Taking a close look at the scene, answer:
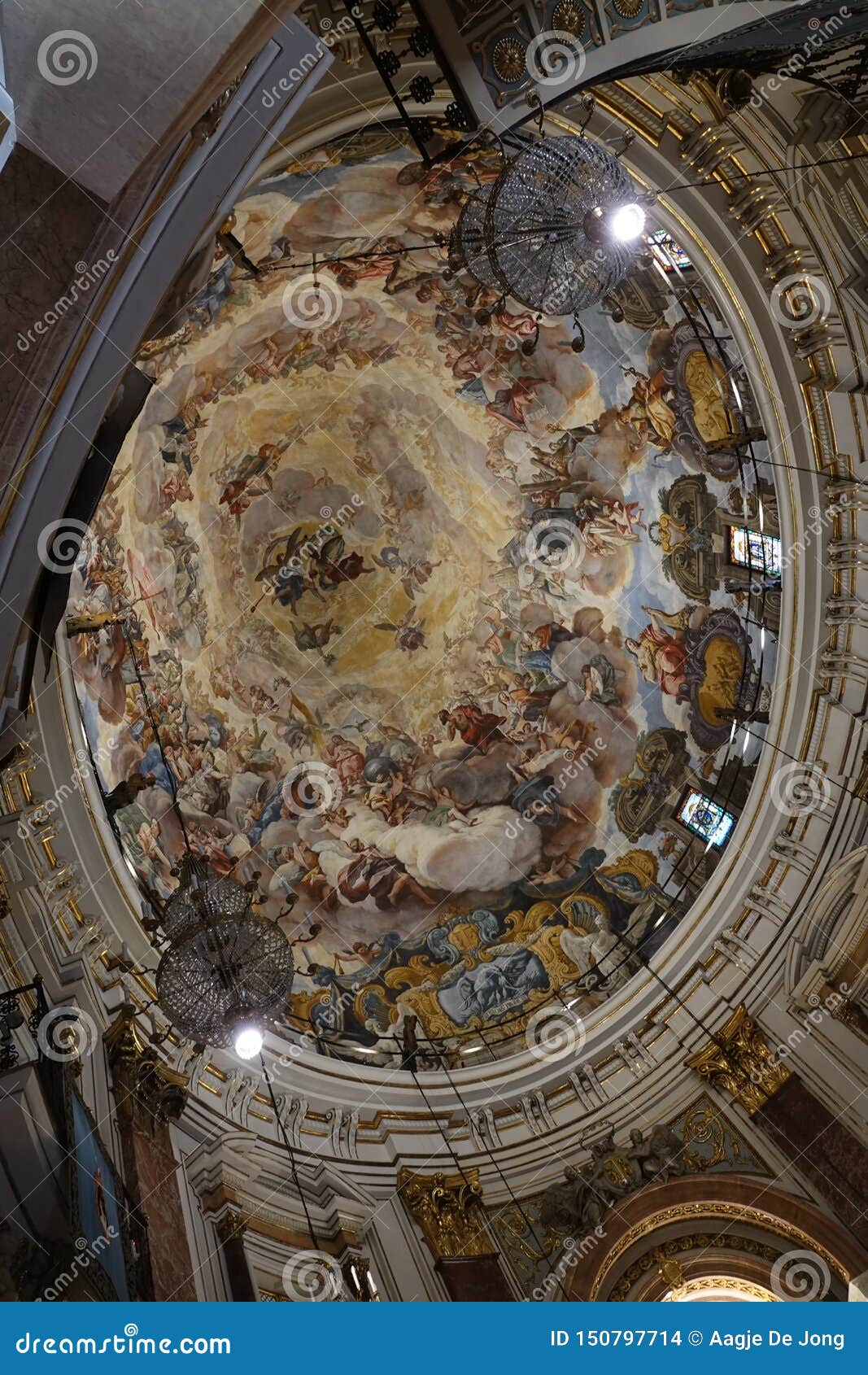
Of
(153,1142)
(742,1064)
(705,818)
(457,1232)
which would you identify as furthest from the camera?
(705,818)

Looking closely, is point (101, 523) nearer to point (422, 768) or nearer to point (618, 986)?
point (422, 768)

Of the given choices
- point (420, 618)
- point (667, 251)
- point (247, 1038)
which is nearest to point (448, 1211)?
point (247, 1038)

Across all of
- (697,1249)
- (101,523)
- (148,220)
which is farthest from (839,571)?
(148,220)

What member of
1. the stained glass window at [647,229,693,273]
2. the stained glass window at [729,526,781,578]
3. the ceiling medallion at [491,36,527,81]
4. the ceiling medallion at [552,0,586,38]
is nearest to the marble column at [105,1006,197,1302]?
the stained glass window at [729,526,781,578]

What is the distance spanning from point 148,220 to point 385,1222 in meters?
10.4

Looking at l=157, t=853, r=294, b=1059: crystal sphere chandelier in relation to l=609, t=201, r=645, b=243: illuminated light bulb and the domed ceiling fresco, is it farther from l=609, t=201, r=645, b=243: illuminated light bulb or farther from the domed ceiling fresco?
l=609, t=201, r=645, b=243: illuminated light bulb

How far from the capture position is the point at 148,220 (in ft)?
16.9

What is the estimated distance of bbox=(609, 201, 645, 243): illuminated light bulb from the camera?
817cm

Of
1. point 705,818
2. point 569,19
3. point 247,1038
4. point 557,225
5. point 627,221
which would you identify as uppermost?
point 705,818

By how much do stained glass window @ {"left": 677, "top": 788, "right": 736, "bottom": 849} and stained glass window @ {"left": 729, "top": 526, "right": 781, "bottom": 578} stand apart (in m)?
2.91

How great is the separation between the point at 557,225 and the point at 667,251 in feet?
11.0

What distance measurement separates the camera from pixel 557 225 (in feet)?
28.6

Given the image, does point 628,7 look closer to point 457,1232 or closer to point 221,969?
point 221,969

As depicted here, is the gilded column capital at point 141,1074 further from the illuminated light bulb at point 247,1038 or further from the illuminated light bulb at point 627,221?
the illuminated light bulb at point 627,221
